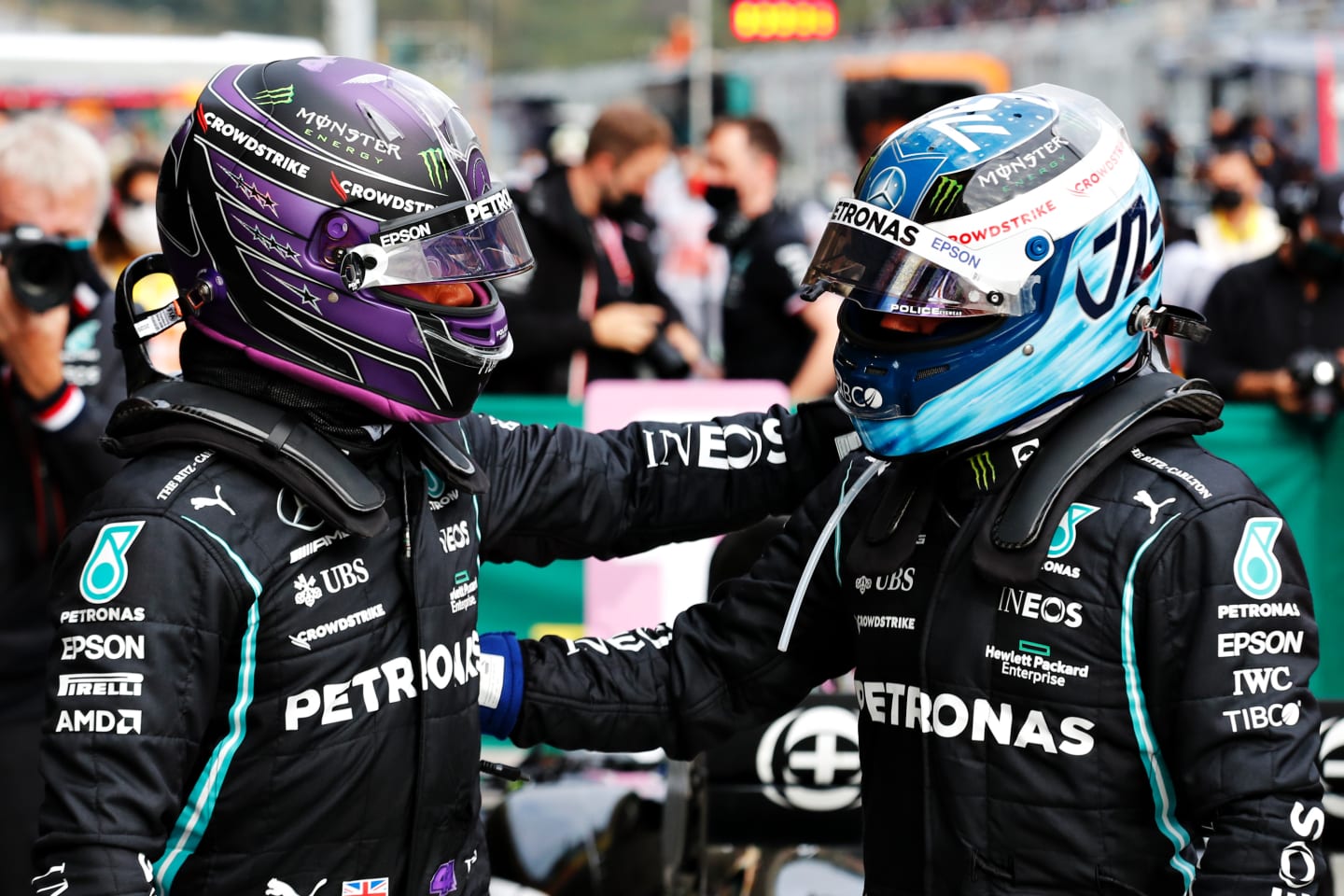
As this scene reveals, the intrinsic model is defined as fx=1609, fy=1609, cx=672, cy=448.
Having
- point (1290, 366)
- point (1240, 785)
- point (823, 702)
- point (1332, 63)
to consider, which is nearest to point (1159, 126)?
point (1332, 63)

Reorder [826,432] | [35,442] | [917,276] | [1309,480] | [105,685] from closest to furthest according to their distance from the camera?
[105,685] < [917,276] < [826,432] < [35,442] < [1309,480]

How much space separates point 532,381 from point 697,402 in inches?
45.8

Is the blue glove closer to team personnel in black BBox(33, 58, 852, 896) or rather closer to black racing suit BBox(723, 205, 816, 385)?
team personnel in black BBox(33, 58, 852, 896)

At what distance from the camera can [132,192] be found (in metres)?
7.54

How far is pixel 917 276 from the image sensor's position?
2.27 meters

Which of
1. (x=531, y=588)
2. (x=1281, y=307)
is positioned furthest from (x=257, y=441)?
(x=1281, y=307)

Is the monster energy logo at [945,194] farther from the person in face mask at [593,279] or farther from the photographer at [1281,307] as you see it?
the person in face mask at [593,279]

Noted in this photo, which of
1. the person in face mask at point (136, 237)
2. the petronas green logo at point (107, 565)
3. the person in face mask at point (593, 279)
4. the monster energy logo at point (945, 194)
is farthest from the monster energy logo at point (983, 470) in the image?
the person in face mask at point (593, 279)

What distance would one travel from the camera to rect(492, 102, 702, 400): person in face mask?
6.50 metres

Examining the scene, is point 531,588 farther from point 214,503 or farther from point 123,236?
point 214,503

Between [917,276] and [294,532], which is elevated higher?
[917,276]

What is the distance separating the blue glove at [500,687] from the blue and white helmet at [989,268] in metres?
0.73

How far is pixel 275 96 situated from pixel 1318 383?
4.28 metres

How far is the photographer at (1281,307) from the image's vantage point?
6.23 m
